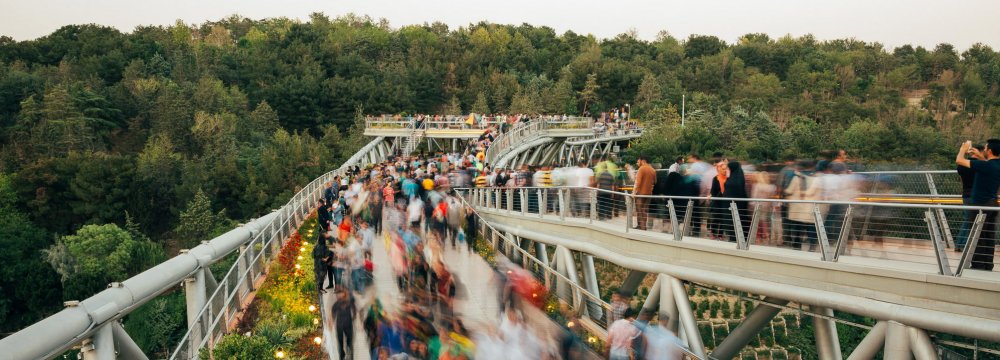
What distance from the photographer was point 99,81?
9800cm

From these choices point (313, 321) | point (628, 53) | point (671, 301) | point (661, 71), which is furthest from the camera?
point (628, 53)

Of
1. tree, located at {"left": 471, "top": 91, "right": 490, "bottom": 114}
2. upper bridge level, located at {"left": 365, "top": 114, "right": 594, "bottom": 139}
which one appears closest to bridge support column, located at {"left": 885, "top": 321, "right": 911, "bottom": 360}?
upper bridge level, located at {"left": 365, "top": 114, "right": 594, "bottom": 139}

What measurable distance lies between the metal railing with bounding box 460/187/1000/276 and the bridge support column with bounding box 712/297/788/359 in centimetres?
95

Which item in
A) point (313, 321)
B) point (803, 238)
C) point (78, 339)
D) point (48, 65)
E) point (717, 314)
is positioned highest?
point (48, 65)

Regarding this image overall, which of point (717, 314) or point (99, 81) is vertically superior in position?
point (99, 81)

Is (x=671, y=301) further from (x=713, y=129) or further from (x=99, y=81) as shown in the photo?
(x=99, y=81)

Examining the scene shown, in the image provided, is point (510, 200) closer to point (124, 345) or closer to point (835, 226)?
point (124, 345)

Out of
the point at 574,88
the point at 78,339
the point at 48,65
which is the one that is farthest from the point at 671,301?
the point at 48,65

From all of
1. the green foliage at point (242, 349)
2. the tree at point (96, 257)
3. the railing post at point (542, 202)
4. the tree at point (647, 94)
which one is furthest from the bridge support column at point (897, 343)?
the tree at point (647, 94)

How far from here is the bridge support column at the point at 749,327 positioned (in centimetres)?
1180

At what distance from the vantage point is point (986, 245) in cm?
913

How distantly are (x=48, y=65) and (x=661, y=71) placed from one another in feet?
269

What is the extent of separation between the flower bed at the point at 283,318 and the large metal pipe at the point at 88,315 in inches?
58.5

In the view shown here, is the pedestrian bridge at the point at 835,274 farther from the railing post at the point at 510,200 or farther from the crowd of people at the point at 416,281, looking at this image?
the railing post at the point at 510,200
